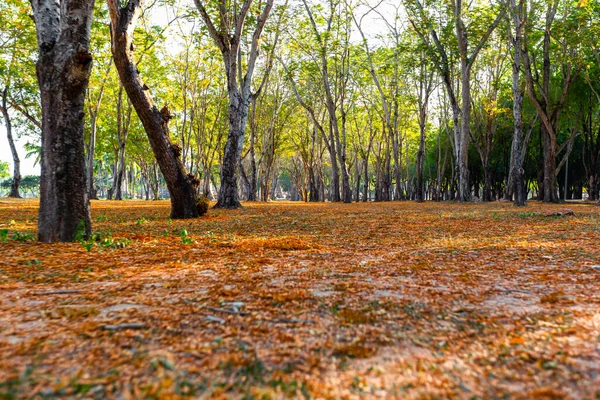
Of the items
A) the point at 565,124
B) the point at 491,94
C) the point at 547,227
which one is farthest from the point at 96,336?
the point at 565,124

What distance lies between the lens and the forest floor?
1502mm

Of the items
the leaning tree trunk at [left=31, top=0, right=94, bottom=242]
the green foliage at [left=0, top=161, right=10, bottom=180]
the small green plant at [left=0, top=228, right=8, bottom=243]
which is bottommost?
the small green plant at [left=0, top=228, right=8, bottom=243]

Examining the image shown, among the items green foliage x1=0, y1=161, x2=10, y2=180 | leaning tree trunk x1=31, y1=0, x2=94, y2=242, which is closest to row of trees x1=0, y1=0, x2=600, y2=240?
leaning tree trunk x1=31, y1=0, x2=94, y2=242

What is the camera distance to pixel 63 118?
483 cm

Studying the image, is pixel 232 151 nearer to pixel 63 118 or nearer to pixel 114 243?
pixel 63 118

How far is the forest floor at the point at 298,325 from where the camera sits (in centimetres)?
150

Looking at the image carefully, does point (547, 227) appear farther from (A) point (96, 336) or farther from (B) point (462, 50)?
(B) point (462, 50)

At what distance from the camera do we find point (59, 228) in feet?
16.3

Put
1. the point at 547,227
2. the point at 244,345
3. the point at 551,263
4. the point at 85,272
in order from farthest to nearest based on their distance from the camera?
the point at 547,227
the point at 551,263
the point at 85,272
the point at 244,345

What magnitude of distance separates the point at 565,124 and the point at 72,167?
30582mm

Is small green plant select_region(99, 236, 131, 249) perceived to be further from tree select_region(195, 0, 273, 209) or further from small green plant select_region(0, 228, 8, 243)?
tree select_region(195, 0, 273, 209)

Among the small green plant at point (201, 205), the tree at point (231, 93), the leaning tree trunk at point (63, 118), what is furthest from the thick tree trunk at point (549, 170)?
the leaning tree trunk at point (63, 118)

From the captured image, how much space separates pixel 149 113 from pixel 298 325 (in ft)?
23.3

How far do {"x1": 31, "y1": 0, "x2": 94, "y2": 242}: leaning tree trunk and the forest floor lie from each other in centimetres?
74
